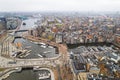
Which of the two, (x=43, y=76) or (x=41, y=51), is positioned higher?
(x=41, y=51)

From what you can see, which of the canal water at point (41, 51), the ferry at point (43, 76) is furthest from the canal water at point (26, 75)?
the canal water at point (41, 51)

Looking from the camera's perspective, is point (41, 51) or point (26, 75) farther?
point (41, 51)

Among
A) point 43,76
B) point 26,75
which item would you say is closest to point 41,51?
point 26,75

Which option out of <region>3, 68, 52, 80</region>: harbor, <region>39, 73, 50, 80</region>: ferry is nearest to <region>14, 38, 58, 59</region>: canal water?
<region>3, 68, 52, 80</region>: harbor

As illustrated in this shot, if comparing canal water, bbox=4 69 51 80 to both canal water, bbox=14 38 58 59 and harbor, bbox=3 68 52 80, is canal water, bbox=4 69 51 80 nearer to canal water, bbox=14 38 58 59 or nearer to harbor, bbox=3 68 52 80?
harbor, bbox=3 68 52 80

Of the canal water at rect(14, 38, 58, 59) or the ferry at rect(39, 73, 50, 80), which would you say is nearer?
the ferry at rect(39, 73, 50, 80)

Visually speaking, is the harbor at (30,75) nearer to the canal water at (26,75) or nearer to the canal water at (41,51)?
the canal water at (26,75)

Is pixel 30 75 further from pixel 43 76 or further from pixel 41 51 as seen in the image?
pixel 41 51

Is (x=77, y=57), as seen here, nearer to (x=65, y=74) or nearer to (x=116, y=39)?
(x=65, y=74)

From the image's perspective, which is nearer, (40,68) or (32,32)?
(40,68)

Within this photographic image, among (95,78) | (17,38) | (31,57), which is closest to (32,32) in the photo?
(17,38)

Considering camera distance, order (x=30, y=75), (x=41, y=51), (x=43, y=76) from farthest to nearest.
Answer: (x=41, y=51), (x=30, y=75), (x=43, y=76)
